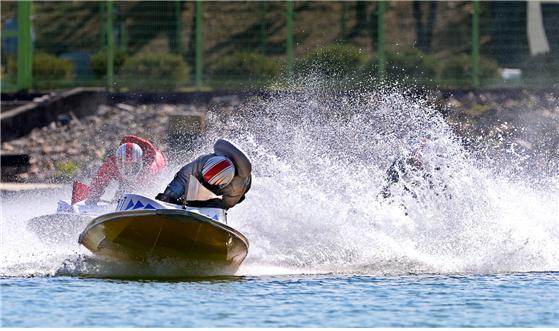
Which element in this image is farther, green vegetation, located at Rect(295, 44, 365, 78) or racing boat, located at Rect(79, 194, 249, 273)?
green vegetation, located at Rect(295, 44, 365, 78)

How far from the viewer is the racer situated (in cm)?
1473

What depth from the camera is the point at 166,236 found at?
14.5m

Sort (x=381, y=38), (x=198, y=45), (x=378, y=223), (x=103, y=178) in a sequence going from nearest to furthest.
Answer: (x=378, y=223)
(x=103, y=178)
(x=381, y=38)
(x=198, y=45)

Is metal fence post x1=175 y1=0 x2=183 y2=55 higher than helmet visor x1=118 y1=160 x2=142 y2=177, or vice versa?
metal fence post x1=175 y1=0 x2=183 y2=55

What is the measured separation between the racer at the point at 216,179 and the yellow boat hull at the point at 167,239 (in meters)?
0.51

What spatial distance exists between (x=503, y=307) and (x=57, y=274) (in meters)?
4.67

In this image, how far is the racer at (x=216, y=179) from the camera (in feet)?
48.3

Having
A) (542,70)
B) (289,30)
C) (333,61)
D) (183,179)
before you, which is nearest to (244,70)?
(289,30)

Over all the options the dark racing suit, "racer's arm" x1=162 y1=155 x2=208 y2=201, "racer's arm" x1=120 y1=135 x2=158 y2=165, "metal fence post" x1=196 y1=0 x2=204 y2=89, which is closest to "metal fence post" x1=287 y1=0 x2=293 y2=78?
"metal fence post" x1=196 y1=0 x2=204 y2=89

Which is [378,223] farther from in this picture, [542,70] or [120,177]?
[542,70]

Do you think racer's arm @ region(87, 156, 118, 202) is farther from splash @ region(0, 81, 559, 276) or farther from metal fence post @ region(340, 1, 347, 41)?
metal fence post @ region(340, 1, 347, 41)

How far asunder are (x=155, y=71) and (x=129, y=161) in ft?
54.6

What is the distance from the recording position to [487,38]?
108ft

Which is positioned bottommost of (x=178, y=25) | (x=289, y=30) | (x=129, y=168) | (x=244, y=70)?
(x=129, y=168)
